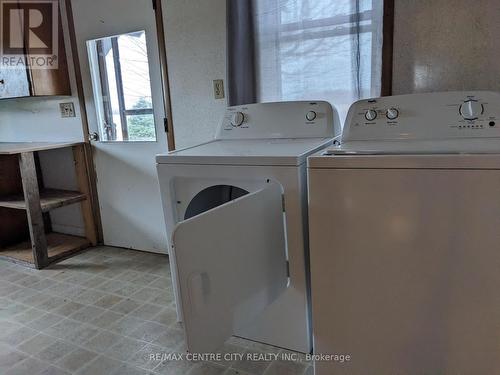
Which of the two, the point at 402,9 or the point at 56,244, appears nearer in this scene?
the point at 402,9

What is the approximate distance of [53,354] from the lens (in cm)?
172

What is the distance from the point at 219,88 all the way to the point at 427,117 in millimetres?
1204

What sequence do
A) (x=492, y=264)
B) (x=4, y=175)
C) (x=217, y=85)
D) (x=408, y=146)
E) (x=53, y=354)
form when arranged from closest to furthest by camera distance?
(x=492, y=264), (x=408, y=146), (x=53, y=354), (x=217, y=85), (x=4, y=175)

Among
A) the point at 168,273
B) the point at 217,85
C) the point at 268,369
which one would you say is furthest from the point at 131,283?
the point at 217,85

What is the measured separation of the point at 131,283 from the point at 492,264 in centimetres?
196

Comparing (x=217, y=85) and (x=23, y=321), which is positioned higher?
(x=217, y=85)

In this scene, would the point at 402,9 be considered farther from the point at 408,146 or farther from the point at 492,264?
the point at 492,264

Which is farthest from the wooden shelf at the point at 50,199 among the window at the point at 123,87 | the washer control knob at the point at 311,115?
the washer control knob at the point at 311,115

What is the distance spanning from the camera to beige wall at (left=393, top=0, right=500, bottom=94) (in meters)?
1.62

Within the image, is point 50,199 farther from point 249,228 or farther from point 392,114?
point 392,114

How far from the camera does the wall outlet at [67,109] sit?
9.38ft

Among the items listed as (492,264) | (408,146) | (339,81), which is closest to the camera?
(492,264)

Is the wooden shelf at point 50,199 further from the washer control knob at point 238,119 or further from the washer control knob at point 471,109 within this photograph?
the washer control knob at point 471,109

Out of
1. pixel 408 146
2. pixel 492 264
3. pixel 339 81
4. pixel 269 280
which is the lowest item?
pixel 269 280
